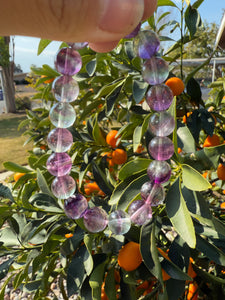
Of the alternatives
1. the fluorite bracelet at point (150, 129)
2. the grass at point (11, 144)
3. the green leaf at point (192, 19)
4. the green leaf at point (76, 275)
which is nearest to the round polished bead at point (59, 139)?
the fluorite bracelet at point (150, 129)

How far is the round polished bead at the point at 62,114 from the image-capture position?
415 millimetres

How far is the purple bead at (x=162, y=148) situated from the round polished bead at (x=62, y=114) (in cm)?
12

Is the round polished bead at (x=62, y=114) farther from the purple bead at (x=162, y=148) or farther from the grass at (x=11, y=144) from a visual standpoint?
the grass at (x=11, y=144)

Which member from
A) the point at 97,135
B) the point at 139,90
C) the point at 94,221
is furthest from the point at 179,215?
the point at 97,135

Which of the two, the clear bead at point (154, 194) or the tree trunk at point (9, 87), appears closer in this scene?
the clear bead at point (154, 194)

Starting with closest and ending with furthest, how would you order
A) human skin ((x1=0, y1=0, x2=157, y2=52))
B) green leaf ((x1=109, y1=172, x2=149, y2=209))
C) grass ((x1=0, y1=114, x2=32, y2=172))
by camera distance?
human skin ((x1=0, y1=0, x2=157, y2=52))
green leaf ((x1=109, y1=172, x2=149, y2=209))
grass ((x1=0, y1=114, x2=32, y2=172))

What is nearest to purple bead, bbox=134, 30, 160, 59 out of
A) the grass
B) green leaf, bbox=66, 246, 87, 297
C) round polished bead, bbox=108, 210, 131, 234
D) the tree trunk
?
round polished bead, bbox=108, 210, 131, 234

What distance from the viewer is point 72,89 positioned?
41 cm

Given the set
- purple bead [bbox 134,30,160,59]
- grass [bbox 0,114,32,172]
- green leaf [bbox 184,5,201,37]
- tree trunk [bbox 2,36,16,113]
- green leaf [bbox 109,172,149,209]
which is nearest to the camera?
purple bead [bbox 134,30,160,59]

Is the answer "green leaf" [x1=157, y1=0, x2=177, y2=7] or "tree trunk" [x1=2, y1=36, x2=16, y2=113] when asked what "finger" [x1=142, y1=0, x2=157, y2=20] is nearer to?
"green leaf" [x1=157, y1=0, x2=177, y2=7]

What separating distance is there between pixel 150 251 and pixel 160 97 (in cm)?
23

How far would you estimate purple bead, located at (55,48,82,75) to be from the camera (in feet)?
1.33

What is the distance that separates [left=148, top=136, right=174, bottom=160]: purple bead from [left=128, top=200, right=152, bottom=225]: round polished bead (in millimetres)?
77

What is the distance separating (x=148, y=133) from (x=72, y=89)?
0.64 ft
